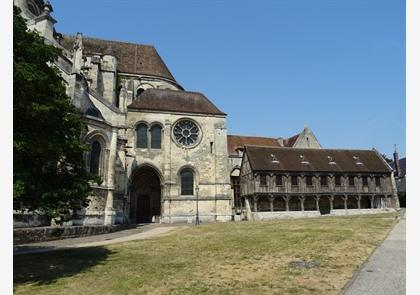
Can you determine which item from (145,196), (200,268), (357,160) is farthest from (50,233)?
(357,160)

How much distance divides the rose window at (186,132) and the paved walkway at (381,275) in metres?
21.8

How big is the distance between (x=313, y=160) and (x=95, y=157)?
2182 centimetres

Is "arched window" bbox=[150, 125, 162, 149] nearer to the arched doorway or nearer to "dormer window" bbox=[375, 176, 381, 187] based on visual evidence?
the arched doorway

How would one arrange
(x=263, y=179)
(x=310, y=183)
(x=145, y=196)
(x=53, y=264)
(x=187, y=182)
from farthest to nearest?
(x=310, y=183), (x=263, y=179), (x=145, y=196), (x=187, y=182), (x=53, y=264)

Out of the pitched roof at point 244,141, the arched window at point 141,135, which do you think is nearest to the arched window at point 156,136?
the arched window at point 141,135

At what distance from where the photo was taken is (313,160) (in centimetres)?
3409

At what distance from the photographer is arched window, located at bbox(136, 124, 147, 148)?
28922 millimetres

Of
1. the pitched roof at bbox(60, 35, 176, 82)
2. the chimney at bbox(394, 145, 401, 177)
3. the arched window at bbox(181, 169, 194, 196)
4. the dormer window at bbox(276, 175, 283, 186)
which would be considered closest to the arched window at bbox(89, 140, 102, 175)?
the arched window at bbox(181, 169, 194, 196)

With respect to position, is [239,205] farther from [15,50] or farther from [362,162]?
[15,50]

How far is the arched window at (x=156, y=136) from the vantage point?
29.3m

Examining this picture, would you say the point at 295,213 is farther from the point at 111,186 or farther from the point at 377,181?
the point at 111,186

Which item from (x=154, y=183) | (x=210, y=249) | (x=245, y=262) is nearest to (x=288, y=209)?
(x=154, y=183)

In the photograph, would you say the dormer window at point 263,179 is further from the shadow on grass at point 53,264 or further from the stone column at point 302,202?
the shadow on grass at point 53,264

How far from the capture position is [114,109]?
2494 cm
